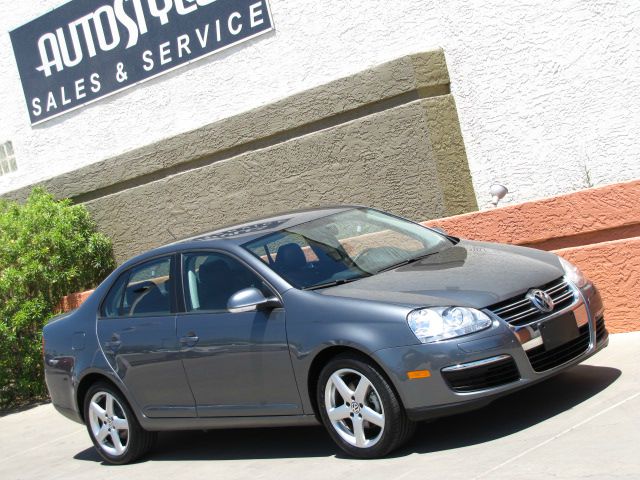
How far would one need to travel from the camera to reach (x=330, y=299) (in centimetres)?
652

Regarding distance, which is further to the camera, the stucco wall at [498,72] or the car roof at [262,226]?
the stucco wall at [498,72]

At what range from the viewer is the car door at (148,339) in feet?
24.2

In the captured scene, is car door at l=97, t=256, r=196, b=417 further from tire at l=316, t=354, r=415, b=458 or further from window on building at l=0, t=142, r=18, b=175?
window on building at l=0, t=142, r=18, b=175

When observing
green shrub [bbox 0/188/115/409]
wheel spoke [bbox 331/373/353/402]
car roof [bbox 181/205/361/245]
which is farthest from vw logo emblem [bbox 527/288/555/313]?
green shrub [bbox 0/188/115/409]

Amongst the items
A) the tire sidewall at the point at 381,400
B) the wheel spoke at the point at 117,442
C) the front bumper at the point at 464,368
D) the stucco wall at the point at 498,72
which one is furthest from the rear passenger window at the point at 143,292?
the stucco wall at the point at 498,72

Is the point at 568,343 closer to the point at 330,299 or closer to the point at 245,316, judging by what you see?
the point at 330,299

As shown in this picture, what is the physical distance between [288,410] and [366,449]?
1.99 feet

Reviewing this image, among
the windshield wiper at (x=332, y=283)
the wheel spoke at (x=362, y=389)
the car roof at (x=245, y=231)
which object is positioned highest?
the car roof at (x=245, y=231)

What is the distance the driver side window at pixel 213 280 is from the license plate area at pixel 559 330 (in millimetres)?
1791

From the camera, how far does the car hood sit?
20.5 feet

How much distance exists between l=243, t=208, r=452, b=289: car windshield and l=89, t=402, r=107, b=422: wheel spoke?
1904 millimetres

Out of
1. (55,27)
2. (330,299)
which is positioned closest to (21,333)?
(55,27)

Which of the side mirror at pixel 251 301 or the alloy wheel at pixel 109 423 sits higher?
the side mirror at pixel 251 301

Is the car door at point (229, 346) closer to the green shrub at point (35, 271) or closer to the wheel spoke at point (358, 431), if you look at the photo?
the wheel spoke at point (358, 431)
